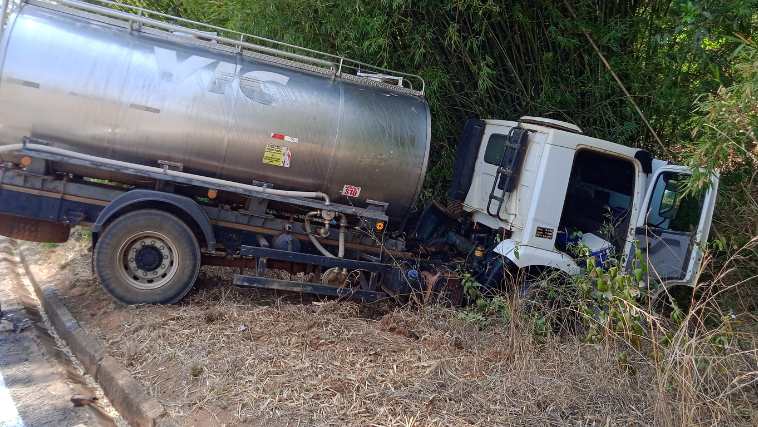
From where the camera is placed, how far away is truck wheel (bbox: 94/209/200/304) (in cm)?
620

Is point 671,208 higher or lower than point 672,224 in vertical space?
higher

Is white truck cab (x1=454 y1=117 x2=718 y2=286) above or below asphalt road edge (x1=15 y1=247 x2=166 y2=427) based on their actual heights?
above

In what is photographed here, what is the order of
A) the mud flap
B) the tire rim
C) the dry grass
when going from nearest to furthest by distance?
the dry grass → the mud flap → the tire rim

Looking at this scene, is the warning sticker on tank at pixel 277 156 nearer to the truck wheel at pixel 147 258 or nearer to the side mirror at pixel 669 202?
the truck wheel at pixel 147 258

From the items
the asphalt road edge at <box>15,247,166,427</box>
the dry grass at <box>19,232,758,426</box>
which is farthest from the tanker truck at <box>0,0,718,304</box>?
the dry grass at <box>19,232,758,426</box>

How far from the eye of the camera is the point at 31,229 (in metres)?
6.27

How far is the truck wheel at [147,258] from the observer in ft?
20.3

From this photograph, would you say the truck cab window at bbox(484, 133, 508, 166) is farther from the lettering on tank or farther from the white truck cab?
the lettering on tank

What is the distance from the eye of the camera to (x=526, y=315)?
5.66 metres

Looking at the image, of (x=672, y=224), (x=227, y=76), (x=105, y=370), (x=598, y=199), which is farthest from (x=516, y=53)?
(x=105, y=370)

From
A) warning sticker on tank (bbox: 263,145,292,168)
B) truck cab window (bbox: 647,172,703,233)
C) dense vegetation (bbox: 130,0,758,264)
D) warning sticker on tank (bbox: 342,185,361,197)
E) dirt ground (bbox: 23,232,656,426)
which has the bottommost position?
dirt ground (bbox: 23,232,656,426)

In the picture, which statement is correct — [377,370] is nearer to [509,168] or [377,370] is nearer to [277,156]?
[277,156]

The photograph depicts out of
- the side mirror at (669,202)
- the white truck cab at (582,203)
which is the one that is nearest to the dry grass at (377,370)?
the white truck cab at (582,203)

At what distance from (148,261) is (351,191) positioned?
2.05 m
